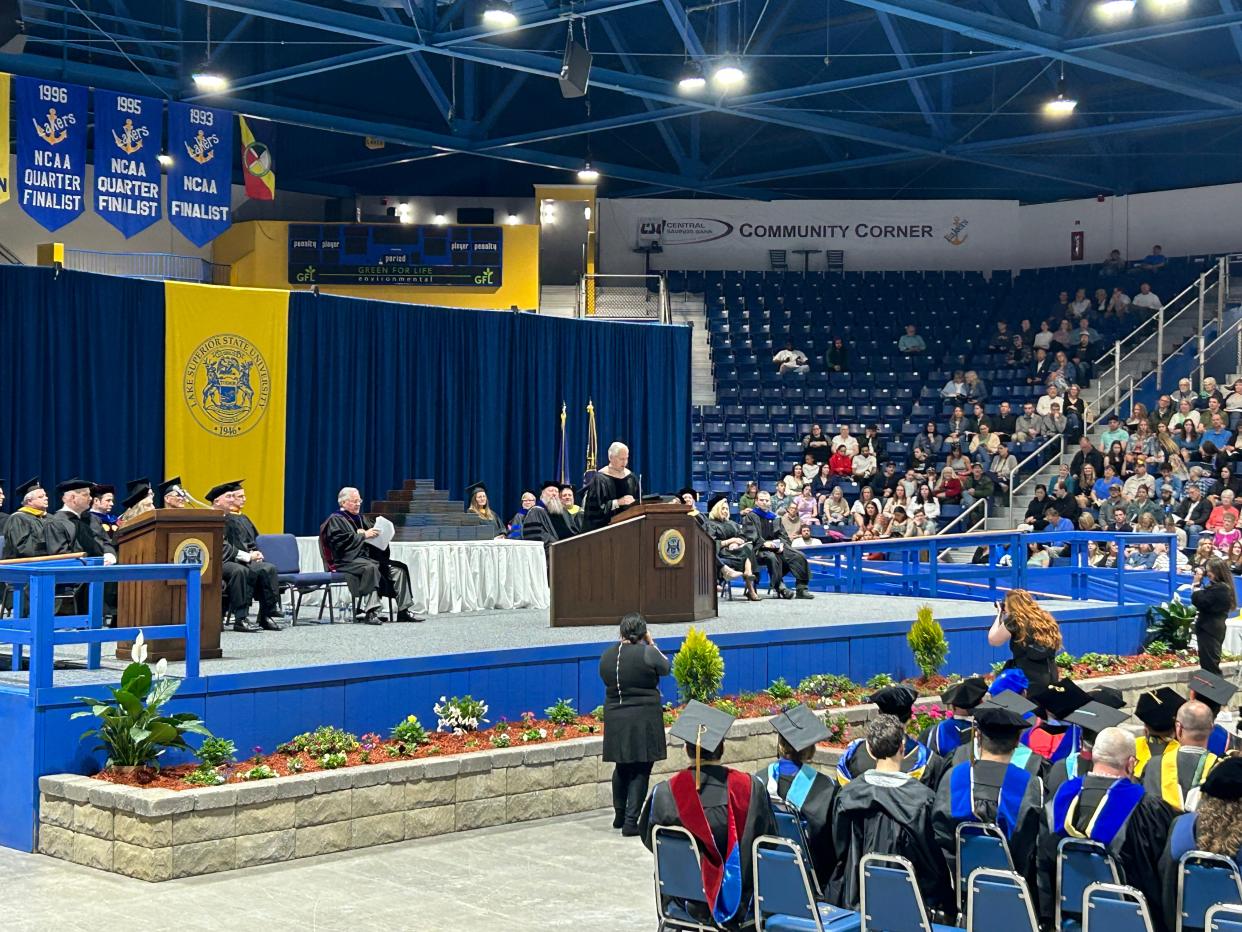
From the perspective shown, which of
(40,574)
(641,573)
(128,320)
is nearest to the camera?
(40,574)

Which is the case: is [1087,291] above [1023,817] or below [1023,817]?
above

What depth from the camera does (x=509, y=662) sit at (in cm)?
1015

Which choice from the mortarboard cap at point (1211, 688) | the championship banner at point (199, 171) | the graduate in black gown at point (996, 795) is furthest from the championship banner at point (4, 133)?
the graduate in black gown at point (996, 795)

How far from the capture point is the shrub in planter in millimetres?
10445

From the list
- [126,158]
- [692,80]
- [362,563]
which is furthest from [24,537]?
[692,80]

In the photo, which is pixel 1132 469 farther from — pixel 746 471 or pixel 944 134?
pixel 944 134

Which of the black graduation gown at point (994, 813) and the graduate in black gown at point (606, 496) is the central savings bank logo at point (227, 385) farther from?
the black graduation gown at point (994, 813)

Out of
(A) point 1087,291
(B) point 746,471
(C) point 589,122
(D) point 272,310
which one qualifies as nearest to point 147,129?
(D) point 272,310

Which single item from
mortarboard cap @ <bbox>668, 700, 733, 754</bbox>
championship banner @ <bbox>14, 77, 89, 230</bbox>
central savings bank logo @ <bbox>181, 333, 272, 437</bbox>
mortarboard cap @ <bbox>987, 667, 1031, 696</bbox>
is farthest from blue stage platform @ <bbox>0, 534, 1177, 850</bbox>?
championship banner @ <bbox>14, 77, 89, 230</bbox>

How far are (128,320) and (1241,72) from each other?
1690cm

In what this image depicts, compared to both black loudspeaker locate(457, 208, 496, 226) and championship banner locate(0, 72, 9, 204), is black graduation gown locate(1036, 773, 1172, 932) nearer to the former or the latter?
championship banner locate(0, 72, 9, 204)

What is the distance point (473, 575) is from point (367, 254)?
Answer: 39.2 feet

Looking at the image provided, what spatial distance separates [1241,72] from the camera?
920 inches

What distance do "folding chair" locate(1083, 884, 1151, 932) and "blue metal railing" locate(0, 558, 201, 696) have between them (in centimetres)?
525
